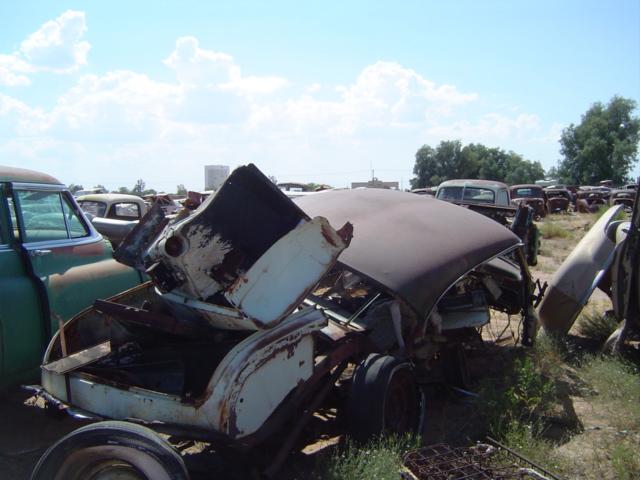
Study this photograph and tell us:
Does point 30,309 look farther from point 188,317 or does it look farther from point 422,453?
point 422,453

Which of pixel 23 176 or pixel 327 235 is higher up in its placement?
pixel 23 176

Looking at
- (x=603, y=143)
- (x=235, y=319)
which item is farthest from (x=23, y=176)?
(x=603, y=143)

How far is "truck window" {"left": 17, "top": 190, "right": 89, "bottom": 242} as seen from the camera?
4.48m

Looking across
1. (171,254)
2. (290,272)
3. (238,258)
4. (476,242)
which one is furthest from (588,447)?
(171,254)

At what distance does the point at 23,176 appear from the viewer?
4594 millimetres

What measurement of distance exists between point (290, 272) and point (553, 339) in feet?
15.2

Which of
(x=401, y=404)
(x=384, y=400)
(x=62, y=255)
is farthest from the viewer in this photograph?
(x=62, y=255)

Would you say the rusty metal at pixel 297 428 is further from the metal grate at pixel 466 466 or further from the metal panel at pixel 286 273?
the metal panel at pixel 286 273

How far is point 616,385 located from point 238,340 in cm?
391

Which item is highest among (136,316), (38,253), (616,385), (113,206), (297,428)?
(113,206)

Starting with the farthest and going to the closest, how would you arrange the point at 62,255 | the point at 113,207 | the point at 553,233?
the point at 553,233 < the point at 113,207 < the point at 62,255

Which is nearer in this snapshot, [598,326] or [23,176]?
[23,176]

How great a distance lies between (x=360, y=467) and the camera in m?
3.31

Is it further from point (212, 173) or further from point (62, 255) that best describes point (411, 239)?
point (212, 173)
